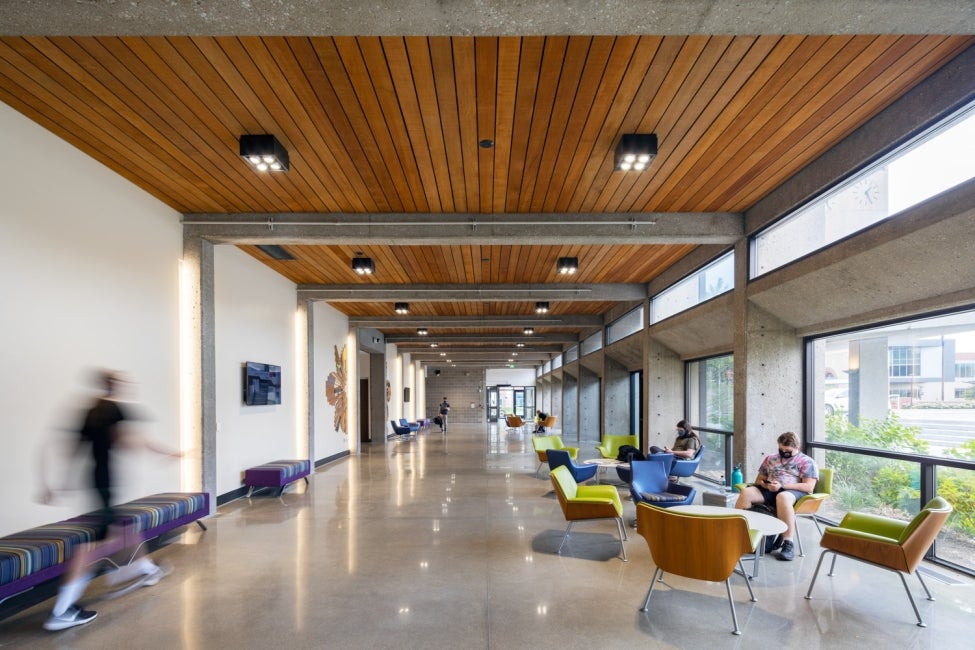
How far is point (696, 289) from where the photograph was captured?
325 inches

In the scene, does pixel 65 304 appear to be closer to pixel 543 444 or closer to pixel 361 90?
pixel 361 90

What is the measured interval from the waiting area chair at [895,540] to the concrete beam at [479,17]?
2.82m

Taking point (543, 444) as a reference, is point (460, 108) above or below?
above

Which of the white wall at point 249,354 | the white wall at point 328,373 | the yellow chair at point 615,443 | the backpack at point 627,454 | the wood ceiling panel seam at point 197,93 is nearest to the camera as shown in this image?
the wood ceiling panel seam at point 197,93

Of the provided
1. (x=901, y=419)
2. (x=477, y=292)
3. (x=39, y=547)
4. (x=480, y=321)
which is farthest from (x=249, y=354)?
(x=901, y=419)

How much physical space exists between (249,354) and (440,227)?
3.58 metres

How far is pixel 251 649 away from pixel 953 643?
403 cm

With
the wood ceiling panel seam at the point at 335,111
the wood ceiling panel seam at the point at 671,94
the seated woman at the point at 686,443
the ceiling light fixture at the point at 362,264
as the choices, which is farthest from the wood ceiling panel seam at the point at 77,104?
the seated woman at the point at 686,443

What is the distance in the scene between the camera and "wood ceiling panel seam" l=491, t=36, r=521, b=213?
321 centimetres

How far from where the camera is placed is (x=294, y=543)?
210 inches

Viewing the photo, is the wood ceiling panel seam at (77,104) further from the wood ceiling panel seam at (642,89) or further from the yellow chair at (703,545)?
the yellow chair at (703,545)

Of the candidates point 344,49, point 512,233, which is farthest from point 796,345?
point 344,49

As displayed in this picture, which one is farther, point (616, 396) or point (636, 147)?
point (616, 396)

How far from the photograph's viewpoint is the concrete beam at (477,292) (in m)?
10.0
